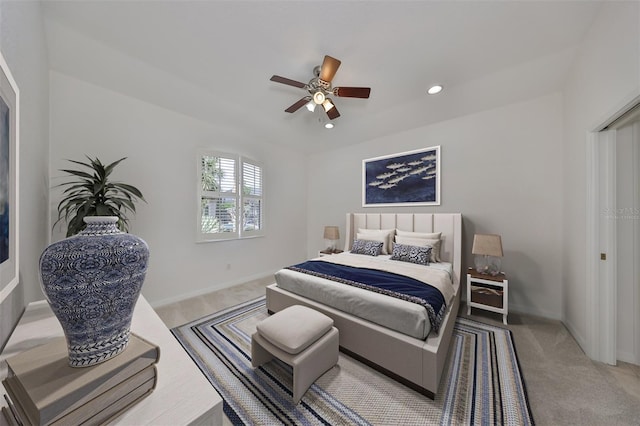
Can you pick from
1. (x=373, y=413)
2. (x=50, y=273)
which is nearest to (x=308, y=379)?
(x=373, y=413)

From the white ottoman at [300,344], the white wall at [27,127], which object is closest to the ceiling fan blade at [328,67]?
the white wall at [27,127]

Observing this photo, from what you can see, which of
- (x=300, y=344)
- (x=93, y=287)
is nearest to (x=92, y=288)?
(x=93, y=287)

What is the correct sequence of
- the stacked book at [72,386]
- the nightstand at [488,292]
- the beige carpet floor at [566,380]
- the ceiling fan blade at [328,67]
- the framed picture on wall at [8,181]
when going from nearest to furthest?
the stacked book at [72,386] → the framed picture on wall at [8,181] → the beige carpet floor at [566,380] → the ceiling fan blade at [328,67] → the nightstand at [488,292]

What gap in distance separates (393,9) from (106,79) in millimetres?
3059

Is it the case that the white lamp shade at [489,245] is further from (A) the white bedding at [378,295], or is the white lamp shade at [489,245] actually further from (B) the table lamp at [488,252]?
(A) the white bedding at [378,295]

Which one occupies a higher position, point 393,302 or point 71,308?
point 71,308

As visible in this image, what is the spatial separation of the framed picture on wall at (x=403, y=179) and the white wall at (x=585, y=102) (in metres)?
1.36

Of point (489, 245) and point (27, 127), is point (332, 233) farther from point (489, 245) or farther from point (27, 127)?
point (27, 127)

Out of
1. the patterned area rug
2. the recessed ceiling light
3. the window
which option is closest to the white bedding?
the patterned area rug

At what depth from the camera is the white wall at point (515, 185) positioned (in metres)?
2.63

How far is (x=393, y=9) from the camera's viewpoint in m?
1.77

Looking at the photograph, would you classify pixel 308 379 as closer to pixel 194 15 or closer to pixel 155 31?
pixel 194 15

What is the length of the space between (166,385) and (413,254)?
280cm

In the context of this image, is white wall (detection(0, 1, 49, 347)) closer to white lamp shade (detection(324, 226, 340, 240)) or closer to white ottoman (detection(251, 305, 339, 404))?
white ottoman (detection(251, 305, 339, 404))
